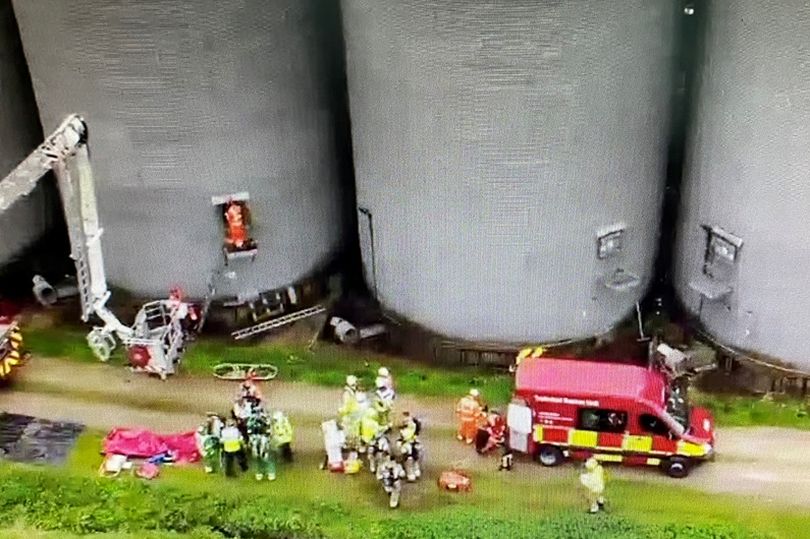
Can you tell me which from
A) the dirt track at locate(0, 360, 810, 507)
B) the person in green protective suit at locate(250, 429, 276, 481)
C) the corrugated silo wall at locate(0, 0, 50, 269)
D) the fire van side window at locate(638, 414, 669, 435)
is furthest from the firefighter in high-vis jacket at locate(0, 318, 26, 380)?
the fire van side window at locate(638, 414, 669, 435)

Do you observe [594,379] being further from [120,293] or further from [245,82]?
[120,293]

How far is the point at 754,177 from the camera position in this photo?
2447cm

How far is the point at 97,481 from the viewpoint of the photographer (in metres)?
23.8

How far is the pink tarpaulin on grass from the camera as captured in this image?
2453cm

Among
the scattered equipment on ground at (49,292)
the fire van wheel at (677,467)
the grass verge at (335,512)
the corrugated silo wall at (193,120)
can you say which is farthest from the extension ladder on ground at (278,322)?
the fire van wheel at (677,467)

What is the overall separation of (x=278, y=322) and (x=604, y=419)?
8470 mm

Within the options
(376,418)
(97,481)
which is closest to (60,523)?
(97,481)

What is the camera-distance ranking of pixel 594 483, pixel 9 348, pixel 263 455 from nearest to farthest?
pixel 594 483 < pixel 263 455 < pixel 9 348

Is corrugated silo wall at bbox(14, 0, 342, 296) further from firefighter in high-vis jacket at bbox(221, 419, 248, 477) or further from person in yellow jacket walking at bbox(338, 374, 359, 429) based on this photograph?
firefighter in high-vis jacket at bbox(221, 419, 248, 477)

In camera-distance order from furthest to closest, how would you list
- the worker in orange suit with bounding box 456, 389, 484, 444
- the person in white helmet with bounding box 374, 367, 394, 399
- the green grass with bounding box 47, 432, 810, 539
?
the worker in orange suit with bounding box 456, 389, 484, 444, the person in white helmet with bounding box 374, 367, 394, 399, the green grass with bounding box 47, 432, 810, 539

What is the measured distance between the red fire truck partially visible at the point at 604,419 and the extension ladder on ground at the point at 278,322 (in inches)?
261

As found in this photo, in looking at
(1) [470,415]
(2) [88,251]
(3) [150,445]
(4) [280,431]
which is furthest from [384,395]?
(2) [88,251]

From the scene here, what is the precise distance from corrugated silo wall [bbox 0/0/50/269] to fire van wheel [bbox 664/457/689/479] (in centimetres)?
1606

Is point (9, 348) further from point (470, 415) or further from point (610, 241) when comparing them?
point (610, 241)
